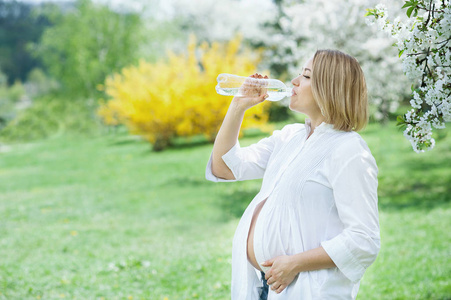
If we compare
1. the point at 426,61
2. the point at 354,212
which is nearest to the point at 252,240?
the point at 354,212

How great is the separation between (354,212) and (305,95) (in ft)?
1.53

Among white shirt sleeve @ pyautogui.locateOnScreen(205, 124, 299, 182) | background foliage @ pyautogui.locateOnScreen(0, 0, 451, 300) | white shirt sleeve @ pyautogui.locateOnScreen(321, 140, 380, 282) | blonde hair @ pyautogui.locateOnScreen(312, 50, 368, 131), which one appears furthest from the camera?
background foliage @ pyautogui.locateOnScreen(0, 0, 451, 300)

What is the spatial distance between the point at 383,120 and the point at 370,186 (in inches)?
334

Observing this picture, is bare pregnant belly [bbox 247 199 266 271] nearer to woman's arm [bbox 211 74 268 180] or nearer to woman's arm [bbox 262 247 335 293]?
woman's arm [bbox 262 247 335 293]

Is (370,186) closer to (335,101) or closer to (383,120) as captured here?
(335,101)

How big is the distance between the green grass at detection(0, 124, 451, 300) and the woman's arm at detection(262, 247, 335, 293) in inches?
107

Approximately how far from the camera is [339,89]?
5.66 ft

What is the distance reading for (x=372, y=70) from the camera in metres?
7.91

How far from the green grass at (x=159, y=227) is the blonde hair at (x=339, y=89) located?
2.89 m

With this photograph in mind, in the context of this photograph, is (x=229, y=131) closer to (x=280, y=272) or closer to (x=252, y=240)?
(x=252, y=240)

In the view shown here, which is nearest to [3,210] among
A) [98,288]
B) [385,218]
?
[98,288]

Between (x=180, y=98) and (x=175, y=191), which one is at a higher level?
(x=180, y=98)

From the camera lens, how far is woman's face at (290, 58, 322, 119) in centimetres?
181

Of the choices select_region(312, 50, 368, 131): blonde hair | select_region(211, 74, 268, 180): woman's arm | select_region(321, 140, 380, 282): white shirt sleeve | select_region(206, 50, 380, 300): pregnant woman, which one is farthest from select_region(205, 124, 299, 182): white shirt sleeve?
select_region(321, 140, 380, 282): white shirt sleeve
